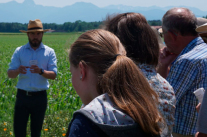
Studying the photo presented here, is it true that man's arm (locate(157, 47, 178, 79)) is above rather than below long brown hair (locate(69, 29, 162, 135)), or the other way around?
below

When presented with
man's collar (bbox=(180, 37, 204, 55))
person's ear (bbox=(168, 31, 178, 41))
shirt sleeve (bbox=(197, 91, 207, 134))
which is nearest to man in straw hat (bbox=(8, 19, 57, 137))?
person's ear (bbox=(168, 31, 178, 41))

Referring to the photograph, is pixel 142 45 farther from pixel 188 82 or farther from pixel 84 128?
pixel 84 128

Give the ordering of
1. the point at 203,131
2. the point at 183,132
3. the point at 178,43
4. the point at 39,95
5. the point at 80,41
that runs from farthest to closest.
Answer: the point at 39,95, the point at 178,43, the point at 183,132, the point at 203,131, the point at 80,41

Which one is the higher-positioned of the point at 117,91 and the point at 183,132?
the point at 117,91

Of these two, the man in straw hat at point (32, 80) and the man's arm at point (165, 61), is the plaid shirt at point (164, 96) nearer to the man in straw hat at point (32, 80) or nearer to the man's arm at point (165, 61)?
the man's arm at point (165, 61)

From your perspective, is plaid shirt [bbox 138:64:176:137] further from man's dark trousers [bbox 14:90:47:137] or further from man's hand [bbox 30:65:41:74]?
man's dark trousers [bbox 14:90:47:137]

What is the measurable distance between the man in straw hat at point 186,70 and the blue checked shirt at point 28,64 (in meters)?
2.04

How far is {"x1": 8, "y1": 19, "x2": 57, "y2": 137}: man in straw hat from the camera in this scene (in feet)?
11.6

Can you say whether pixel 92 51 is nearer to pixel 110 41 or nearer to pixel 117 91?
pixel 110 41

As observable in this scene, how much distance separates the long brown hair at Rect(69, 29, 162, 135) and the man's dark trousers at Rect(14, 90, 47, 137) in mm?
2400

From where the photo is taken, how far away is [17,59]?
3754 mm

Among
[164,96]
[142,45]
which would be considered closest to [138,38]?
[142,45]

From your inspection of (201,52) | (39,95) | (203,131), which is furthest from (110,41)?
(39,95)

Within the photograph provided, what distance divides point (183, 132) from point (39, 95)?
2.18 m
